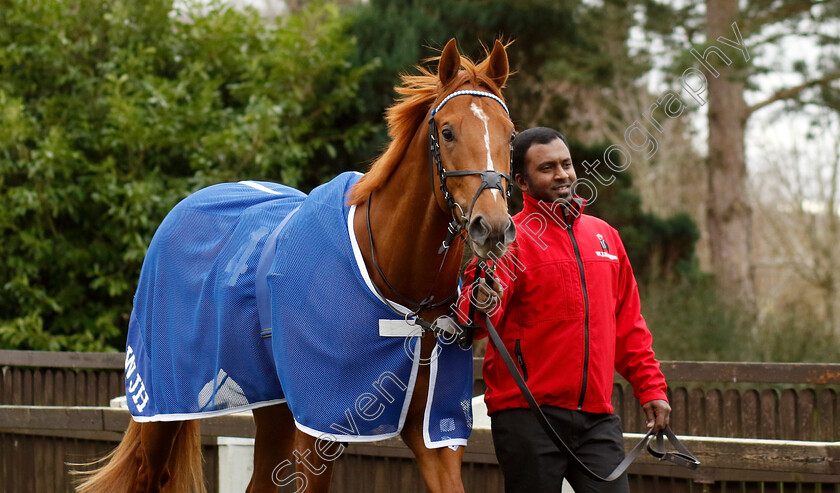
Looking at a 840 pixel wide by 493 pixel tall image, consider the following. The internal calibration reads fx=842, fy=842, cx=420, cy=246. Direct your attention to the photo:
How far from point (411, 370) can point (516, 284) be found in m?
0.46

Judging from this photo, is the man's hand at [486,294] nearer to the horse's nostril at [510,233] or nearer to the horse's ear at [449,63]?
the horse's nostril at [510,233]

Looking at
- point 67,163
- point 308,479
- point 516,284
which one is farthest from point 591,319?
point 67,163

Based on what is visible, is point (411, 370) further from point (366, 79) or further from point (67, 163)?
point (366, 79)

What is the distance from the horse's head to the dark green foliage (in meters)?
5.04

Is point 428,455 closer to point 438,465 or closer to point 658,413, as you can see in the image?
point 438,465

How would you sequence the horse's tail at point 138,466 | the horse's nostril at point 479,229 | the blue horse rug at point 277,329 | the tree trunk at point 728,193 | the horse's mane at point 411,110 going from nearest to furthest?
1. the horse's nostril at point 479,229
2. the horse's mane at point 411,110
3. the blue horse rug at point 277,329
4. the horse's tail at point 138,466
5. the tree trunk at point 728,193

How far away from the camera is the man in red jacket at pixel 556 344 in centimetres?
283

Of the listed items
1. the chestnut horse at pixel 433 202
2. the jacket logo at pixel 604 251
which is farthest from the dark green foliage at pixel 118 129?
the jacket logo at pixel 604 251

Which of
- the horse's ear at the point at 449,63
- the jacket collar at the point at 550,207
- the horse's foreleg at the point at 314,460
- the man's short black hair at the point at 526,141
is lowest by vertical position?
the horse's foreleg at the point at 314,460

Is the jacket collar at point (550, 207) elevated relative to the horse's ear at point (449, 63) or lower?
lower

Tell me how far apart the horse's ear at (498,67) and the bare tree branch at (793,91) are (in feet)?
26.6

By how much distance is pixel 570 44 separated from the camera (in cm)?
991

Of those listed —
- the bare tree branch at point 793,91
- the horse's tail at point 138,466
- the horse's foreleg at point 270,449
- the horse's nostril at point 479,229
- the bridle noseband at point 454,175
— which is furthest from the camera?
the bare tree branch at point 793,91

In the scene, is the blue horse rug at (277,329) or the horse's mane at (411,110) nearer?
the horse's mane at (411,110)
